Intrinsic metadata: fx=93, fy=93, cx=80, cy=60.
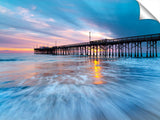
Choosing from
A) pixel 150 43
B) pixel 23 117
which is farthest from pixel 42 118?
pixel 150 43

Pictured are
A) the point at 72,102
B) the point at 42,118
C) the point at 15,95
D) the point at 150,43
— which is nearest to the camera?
the point at 42,118

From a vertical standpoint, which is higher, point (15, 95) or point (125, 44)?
point (125, 44)

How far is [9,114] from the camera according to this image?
210cm

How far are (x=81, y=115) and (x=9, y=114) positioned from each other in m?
1.63

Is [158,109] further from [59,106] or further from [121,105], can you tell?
[59,106]

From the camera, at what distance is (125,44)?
28391mm

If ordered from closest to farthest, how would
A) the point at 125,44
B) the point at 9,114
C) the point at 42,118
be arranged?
the point at 42,118
the point at 9,114
the point at 125,44

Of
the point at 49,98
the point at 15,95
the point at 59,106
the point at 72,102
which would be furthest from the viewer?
the point at 15,95

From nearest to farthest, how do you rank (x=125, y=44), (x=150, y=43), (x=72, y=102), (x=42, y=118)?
(x=42, y=118) < (x=72, y=102) < (x=150, y=43) < (x=125, y=44)

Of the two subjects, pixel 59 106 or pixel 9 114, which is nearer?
pixel 9 114

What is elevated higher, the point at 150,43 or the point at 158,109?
the point at 150,43

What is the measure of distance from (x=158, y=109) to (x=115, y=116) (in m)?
1.08

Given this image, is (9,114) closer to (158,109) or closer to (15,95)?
(15,95)

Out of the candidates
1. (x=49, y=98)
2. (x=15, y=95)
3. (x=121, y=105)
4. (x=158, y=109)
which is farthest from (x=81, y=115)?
Result: (x=15, y=95)
